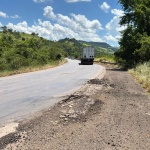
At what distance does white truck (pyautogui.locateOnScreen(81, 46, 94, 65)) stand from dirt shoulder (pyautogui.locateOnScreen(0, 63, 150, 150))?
4713 centimetres

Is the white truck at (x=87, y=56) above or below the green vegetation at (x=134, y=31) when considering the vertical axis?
below

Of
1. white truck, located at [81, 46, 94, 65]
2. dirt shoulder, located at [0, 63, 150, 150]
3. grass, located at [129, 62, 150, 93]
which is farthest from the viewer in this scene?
white truck, located at [81, 46, 94, 65]

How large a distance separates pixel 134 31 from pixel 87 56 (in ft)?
60.1

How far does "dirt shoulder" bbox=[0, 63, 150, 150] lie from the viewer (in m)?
6.05

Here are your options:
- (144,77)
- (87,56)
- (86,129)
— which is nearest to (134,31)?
(87,56)

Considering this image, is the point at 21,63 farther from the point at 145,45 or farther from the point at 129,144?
the point at 129,144

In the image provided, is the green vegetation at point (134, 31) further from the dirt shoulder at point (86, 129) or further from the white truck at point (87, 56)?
the dirt shoulder at point (86, 129)

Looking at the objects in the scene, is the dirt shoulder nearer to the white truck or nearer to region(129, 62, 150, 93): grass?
region(129, 62, 150, 93): grass

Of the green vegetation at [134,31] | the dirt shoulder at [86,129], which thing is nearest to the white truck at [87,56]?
the green vegetation at [134,31]

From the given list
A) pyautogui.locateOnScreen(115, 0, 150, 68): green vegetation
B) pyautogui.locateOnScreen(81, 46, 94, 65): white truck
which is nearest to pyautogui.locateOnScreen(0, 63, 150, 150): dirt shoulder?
pyautogui.locateOnScreen(115, 0, 150, 68): green vegetation

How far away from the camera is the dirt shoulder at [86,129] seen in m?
6.05

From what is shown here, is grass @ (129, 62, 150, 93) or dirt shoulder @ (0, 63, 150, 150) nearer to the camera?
dirt shoulder @ (0, 63, 150, 150)

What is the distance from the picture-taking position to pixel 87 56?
194ft

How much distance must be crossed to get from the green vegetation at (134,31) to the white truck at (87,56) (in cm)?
1420
